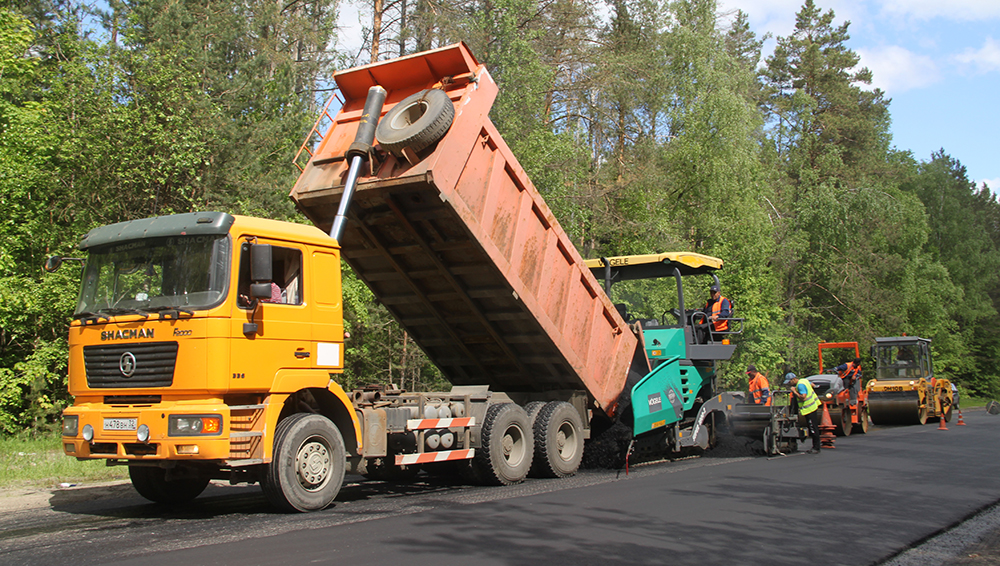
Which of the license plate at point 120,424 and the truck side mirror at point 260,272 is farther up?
the truck side mirror at point 260,272

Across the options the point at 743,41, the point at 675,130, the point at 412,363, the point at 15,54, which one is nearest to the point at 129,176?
the point at 15,54

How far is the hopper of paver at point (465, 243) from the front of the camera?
7.96m

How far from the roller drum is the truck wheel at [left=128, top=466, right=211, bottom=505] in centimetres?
1722

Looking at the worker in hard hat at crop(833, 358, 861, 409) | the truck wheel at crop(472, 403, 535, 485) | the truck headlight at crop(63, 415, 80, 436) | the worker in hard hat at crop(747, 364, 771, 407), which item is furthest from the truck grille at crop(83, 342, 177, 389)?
the worker in hard hat at crop(833, 358, 861, 409)

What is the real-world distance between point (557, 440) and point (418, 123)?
4.24m

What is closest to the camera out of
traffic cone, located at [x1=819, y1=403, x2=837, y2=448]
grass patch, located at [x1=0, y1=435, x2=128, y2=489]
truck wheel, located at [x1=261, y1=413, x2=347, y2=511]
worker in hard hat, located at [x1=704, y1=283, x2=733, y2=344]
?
truck wheel, located at [x1=261, y1=413, x2=347, y2=511]

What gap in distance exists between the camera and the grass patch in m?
9.23

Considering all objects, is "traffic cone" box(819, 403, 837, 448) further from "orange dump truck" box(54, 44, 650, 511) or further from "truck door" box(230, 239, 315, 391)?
"truck door" box(230, 239, 315, 391)

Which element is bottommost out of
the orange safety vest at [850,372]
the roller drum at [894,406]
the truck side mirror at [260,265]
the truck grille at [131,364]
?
the roller drum at [894,406]

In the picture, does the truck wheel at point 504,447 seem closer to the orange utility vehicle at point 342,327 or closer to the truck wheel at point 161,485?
the orange utility vehicle at point 342,327

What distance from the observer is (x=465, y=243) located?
8344 millimetres

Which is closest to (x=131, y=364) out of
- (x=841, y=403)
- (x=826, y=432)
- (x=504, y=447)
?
(x=504, y=447)

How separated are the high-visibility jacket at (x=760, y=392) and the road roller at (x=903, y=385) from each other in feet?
28.2

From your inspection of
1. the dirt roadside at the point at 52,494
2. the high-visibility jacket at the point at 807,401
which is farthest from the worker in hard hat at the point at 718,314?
the dirt roadside at the point at 52,494
